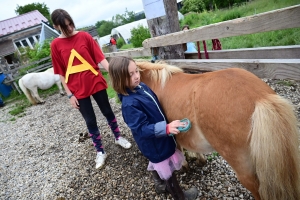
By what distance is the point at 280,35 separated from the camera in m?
5.90

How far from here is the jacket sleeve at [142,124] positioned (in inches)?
60.7

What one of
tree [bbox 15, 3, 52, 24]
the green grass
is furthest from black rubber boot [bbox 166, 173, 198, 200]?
tree [bbox 15, 3, 52, 24]

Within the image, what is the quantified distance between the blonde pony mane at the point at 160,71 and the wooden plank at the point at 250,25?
1.64 ft

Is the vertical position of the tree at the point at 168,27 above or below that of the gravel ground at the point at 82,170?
above

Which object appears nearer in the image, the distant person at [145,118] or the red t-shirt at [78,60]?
the distant person at [145,118]

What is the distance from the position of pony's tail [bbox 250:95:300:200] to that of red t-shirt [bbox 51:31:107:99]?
2.06m

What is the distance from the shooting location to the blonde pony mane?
6.51 ft

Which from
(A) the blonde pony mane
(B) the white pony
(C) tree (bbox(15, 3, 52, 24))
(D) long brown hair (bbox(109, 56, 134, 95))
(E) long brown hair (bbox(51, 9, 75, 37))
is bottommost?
(B) the white pony

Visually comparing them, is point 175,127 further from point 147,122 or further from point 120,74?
point 120,74

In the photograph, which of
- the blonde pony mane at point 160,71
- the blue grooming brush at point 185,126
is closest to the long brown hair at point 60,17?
the blonde pony mane at point 160,71

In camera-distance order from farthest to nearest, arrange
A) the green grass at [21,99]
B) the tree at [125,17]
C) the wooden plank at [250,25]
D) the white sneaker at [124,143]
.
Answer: the tree at [125,17]
the green grass at [21,99]
the white sneaker at [124,143]
the wooden plank at [250,25]

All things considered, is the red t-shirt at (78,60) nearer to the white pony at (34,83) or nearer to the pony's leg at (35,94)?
the white pony at (34,83)

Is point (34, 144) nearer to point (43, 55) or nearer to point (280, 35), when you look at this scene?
point (280, 35)

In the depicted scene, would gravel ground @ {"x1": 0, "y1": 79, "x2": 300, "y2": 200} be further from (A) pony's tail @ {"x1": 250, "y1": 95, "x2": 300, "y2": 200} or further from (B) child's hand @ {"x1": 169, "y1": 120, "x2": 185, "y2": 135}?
(B) child's hand @ {"x1": 169, "y1": 120, "x2": 185, "y2": 135}
